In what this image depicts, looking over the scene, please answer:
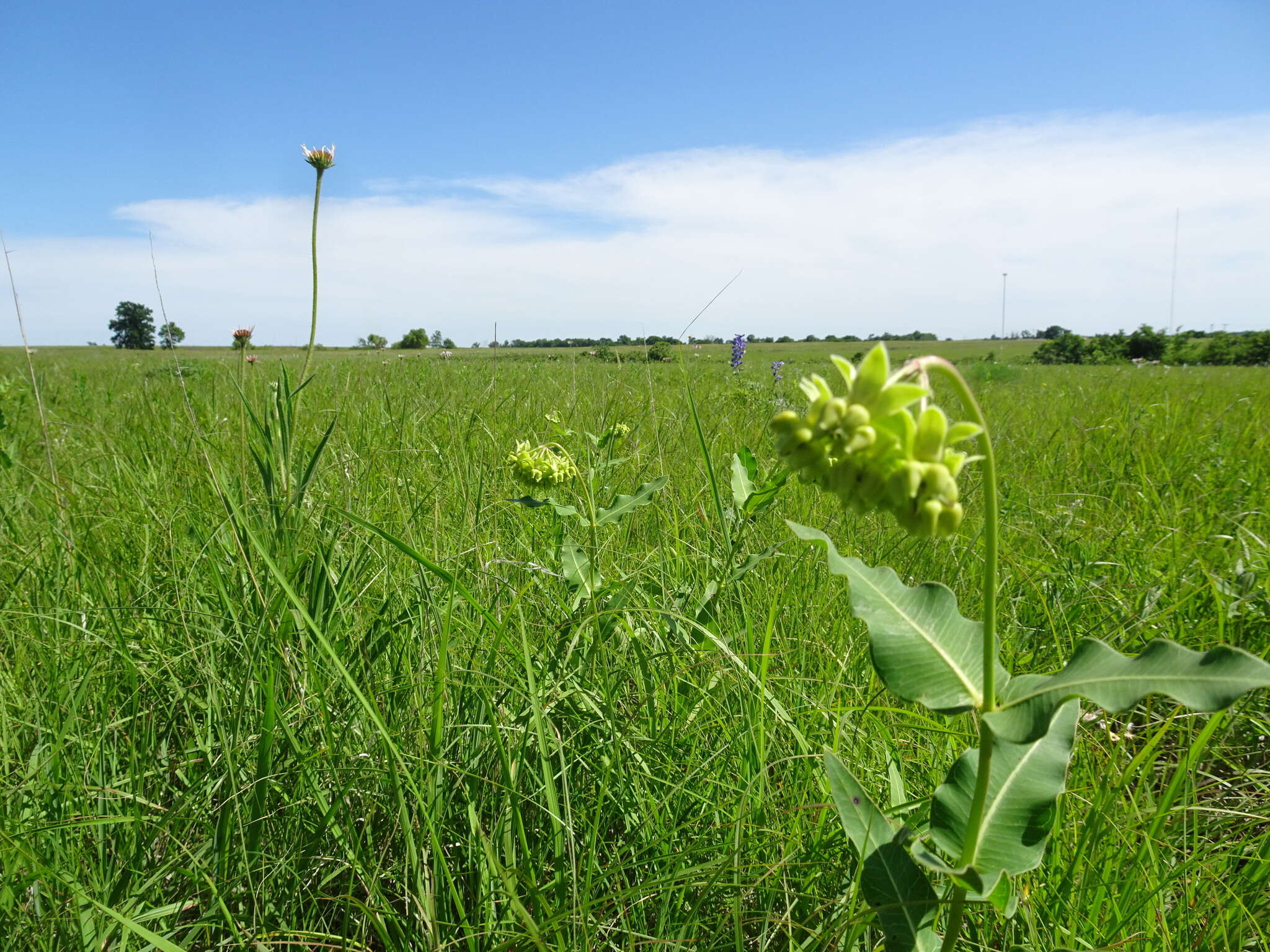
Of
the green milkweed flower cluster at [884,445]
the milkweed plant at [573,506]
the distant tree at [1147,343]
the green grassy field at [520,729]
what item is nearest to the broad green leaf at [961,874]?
the green grassy field at [520,729]

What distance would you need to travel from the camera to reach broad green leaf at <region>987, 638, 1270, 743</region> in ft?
2.25

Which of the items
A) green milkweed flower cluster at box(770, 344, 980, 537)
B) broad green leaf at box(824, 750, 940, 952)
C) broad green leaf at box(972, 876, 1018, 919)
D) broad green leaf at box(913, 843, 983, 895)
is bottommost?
broad green leaf at box(972, 876, 1018, 919)

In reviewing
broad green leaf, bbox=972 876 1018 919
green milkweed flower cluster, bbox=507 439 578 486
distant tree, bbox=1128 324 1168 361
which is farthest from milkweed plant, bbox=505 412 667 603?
distant tree, bbox=1128 324 1168 361

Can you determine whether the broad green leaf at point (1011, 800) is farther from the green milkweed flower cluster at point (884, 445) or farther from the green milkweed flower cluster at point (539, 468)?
the green milkweed flower cluster at point (539, 468)

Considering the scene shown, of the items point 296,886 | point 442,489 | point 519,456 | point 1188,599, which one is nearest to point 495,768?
point 296,886

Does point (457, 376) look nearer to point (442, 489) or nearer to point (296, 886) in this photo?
point (442, 489)

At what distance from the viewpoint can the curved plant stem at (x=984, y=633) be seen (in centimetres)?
65

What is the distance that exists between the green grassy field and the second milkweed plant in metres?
0.10

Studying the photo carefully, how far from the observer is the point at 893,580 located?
3.01 ft

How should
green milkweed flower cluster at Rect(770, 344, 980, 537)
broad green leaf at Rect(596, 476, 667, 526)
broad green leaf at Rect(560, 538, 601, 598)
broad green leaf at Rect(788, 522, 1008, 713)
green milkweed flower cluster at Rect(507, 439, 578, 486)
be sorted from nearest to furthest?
green milkweed flower cluster at Rect(770, 344, 980, 537) → broad green leaf at Rect(788, 522, 1008, 713) → broad green leaf at Rect(560, 538, 601, 598) → broad green leaf at Rect(596, 476, 667, 526) → green milkweed flower cluster at Rect(507, 439, 578, 486)

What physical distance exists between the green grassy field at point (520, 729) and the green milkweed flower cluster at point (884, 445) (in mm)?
526

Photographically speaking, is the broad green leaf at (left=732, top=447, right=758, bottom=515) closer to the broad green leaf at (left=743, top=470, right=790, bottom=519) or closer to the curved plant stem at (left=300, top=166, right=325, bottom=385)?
the broad green leaf at (left=743, top=470, right=790, bottom=519)

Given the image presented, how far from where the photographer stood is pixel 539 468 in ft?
6.32

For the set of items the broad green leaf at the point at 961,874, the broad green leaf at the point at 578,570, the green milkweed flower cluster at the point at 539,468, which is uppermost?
the green milkweed flower cluster at the point at 539,468
